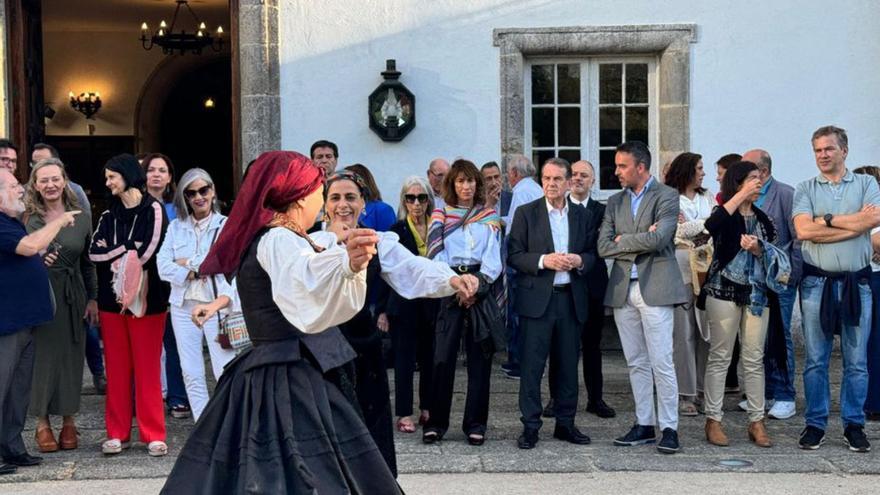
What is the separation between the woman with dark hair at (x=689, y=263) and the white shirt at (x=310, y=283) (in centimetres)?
459

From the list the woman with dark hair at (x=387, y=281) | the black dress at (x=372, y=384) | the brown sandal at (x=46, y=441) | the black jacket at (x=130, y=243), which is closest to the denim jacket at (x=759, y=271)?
the woman with dark hair at (x=387, y=281)

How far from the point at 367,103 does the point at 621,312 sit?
13.8 ft

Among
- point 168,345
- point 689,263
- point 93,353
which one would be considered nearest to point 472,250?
point 689,263

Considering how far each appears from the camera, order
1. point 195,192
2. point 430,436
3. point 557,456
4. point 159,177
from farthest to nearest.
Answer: point 159,177
point 195,192
point 430,436
point 557,456

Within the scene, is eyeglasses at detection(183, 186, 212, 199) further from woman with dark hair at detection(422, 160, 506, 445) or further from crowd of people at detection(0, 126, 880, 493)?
woman with dark hair at detection(422, 160, 506, 445)

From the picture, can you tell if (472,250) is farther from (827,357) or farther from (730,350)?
(827,357)

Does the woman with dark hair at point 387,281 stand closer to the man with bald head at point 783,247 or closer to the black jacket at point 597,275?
the black jacket at point 597,275

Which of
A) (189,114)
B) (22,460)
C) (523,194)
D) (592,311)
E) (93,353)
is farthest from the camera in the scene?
(189,114)

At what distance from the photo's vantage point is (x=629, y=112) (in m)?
11.7

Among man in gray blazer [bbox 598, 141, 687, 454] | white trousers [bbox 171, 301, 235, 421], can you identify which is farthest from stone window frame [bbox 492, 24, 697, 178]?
white trousers [bbox 171, 301, 235, 421]

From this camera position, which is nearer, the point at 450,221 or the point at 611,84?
the point at 450,221

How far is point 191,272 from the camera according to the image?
7883 millimetres

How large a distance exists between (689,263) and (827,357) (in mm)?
1222

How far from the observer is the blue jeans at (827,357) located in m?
7.72
